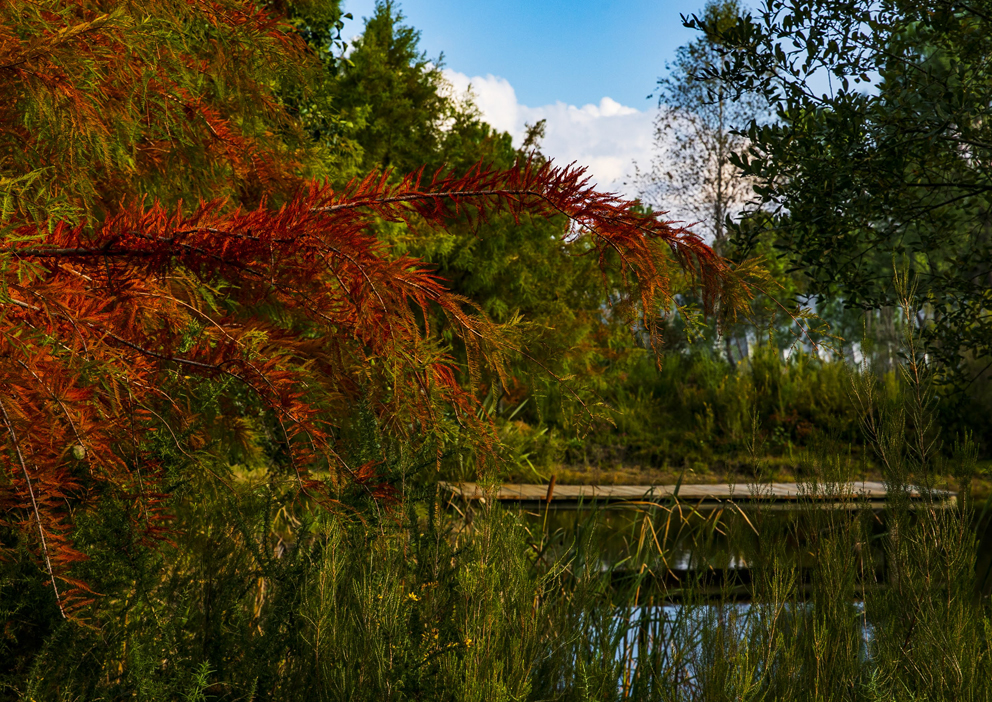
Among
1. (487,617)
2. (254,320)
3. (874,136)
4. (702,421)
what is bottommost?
(487,617)

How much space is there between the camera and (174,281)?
1675 millimetres

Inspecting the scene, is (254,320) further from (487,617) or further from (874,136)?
(874,136)

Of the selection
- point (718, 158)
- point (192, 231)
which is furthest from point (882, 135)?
point (718, 158)

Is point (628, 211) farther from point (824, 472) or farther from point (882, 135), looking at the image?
point (882, 135)

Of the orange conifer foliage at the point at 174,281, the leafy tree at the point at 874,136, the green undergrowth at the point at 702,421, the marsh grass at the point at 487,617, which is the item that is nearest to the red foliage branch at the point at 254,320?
the orange conifer foliage at the point at 174,281

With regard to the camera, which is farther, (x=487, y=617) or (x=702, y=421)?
(x=702, y=421)

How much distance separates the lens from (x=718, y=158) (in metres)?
16.1

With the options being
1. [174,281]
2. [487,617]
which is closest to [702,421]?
[487,617]

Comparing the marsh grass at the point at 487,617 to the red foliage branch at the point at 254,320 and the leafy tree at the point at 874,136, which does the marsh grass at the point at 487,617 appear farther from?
the leafy tree at the point at 874,136

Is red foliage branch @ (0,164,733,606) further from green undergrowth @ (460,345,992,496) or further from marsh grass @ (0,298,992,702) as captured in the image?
green undergrowth @ (460,345,992,496)

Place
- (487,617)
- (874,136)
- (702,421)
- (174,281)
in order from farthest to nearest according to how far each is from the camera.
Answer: (702,421)
(874,136)
(174,281)
(487,617)

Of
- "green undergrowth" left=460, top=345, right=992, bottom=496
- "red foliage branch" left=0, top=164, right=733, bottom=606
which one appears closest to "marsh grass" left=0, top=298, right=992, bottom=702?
"red foliage branch" left=0, top=164, right=733, bottom=606

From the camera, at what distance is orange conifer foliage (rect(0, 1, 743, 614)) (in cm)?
138

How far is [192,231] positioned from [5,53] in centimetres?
47
